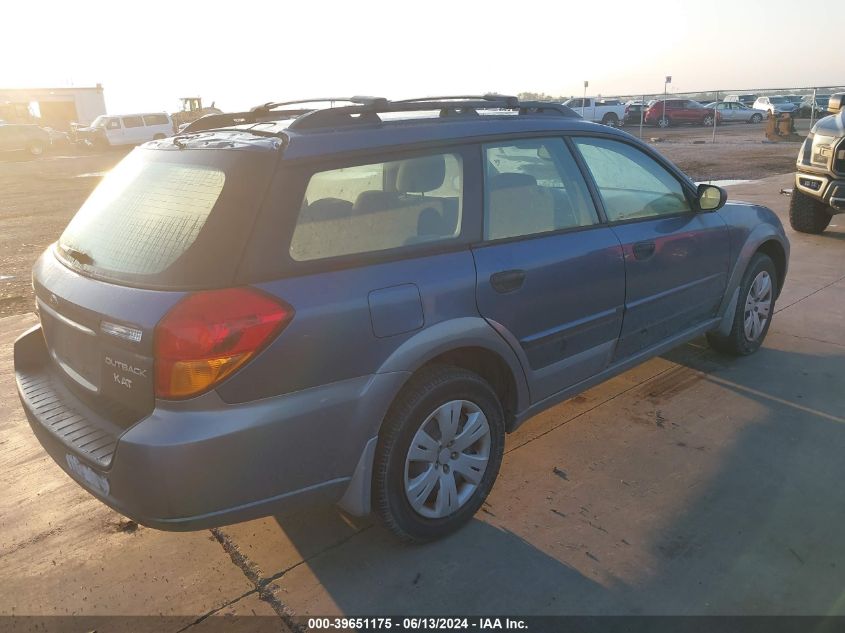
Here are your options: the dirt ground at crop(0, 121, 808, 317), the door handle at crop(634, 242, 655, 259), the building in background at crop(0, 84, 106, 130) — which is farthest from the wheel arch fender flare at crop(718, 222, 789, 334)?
the building in background at crop(0, 84, 106, 130)

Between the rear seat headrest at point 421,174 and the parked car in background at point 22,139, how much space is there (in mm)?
33360

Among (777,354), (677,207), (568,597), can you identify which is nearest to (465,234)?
(568,597)

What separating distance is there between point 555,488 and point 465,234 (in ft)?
4.22

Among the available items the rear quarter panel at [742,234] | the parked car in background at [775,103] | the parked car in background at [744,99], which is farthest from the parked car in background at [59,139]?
the rear quarter panel at [742,234]

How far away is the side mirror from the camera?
391cm

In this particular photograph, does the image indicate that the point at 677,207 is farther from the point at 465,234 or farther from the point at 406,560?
the point at 406,560

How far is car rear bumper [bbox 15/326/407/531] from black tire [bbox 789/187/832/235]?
25.7ft

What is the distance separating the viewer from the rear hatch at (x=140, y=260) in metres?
2.17

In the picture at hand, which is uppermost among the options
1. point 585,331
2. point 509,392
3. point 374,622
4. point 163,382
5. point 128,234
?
point 128,234

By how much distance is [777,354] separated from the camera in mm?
4625

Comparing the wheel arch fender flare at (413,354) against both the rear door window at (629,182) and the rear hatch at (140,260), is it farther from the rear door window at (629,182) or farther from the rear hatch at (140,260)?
the rear door window at (629,182)

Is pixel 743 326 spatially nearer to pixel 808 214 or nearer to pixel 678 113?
pixel 808 214

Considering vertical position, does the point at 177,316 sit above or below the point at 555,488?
above

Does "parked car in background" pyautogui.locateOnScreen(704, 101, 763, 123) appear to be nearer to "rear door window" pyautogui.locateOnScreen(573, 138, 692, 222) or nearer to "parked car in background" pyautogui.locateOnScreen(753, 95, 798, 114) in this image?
"parked car in background" pyautogui.locateOnScreen(753, 95, 798, 114)
